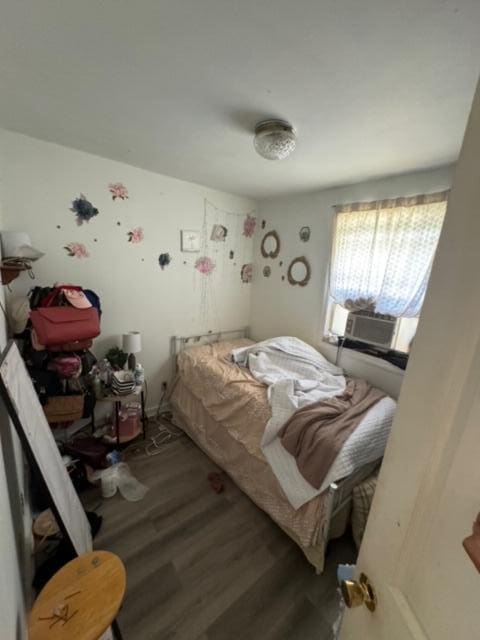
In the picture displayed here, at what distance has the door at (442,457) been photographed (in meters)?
0.38

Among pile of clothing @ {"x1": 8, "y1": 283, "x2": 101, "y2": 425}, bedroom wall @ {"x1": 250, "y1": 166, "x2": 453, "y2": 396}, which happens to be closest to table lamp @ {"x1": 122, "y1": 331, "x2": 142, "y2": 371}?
pile of clothing @ {"x1": 8, "y1": 283, "x2": 101, "y2": 425}

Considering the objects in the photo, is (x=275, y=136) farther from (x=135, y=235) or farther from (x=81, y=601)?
(x=81, y=601)

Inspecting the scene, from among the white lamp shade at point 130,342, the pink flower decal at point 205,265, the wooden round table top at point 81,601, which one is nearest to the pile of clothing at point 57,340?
the white lamp shade at point 130,342

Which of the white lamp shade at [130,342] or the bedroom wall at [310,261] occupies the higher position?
the bedroom wall at [310,261]

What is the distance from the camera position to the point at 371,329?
7.40 feet

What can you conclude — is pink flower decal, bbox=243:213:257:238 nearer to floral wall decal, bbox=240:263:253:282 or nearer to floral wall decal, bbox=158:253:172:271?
floral wall decal, bbox=240:263:253:282

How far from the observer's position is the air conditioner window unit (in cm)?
216

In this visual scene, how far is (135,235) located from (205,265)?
2.55 feet

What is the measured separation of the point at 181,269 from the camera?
266cm

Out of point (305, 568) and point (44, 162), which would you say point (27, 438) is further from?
point (44, 162)

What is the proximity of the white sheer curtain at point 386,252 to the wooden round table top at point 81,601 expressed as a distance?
2.27 m

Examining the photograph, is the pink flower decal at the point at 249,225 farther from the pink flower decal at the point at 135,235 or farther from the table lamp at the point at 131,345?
the table lamp at the point at 131,345

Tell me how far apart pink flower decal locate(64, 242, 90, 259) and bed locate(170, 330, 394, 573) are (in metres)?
1.18

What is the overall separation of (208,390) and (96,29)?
83.5 inches
